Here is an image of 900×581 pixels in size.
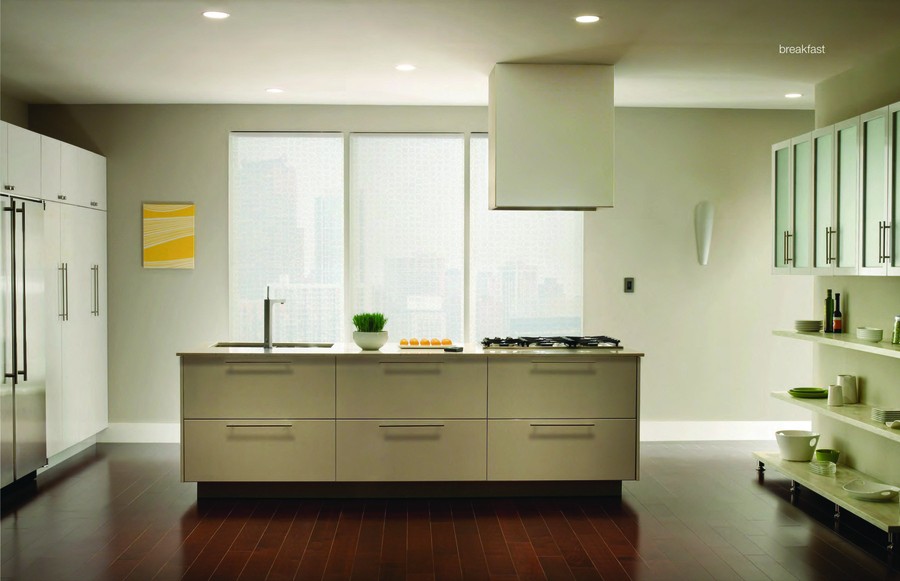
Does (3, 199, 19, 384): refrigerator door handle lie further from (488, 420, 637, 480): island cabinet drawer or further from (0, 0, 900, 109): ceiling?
(488, 420, 637, 480): island cabinet drawer

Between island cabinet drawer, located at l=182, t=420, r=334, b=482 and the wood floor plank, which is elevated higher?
island cabinet drawer, located at l=182, t=420, r=334, b=482

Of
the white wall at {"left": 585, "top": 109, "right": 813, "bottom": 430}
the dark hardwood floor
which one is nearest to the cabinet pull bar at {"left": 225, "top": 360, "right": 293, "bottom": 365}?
the dark hardwood floor

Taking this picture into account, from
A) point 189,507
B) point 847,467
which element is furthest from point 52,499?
point 847,467

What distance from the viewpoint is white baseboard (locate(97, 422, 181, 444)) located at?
6.39m

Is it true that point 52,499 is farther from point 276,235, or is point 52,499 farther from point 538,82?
point 538,82

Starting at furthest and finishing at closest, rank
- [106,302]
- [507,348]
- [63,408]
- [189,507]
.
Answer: [106,302], [63,408], [507,348], [189,507]

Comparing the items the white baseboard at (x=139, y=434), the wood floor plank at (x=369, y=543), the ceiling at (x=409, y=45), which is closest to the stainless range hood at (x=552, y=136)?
the ceiling at (x=409, y=45)

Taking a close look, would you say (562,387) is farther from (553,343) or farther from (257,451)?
(257,451)

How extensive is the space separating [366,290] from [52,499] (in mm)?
2612

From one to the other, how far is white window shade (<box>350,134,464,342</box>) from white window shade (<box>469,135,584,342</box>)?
132mm

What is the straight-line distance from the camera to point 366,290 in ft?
21.0

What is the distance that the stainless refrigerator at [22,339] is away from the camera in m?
4.72

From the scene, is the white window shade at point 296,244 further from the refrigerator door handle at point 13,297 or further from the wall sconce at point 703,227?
the wall sconce at point 703,227

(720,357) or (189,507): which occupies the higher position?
(720,357)
